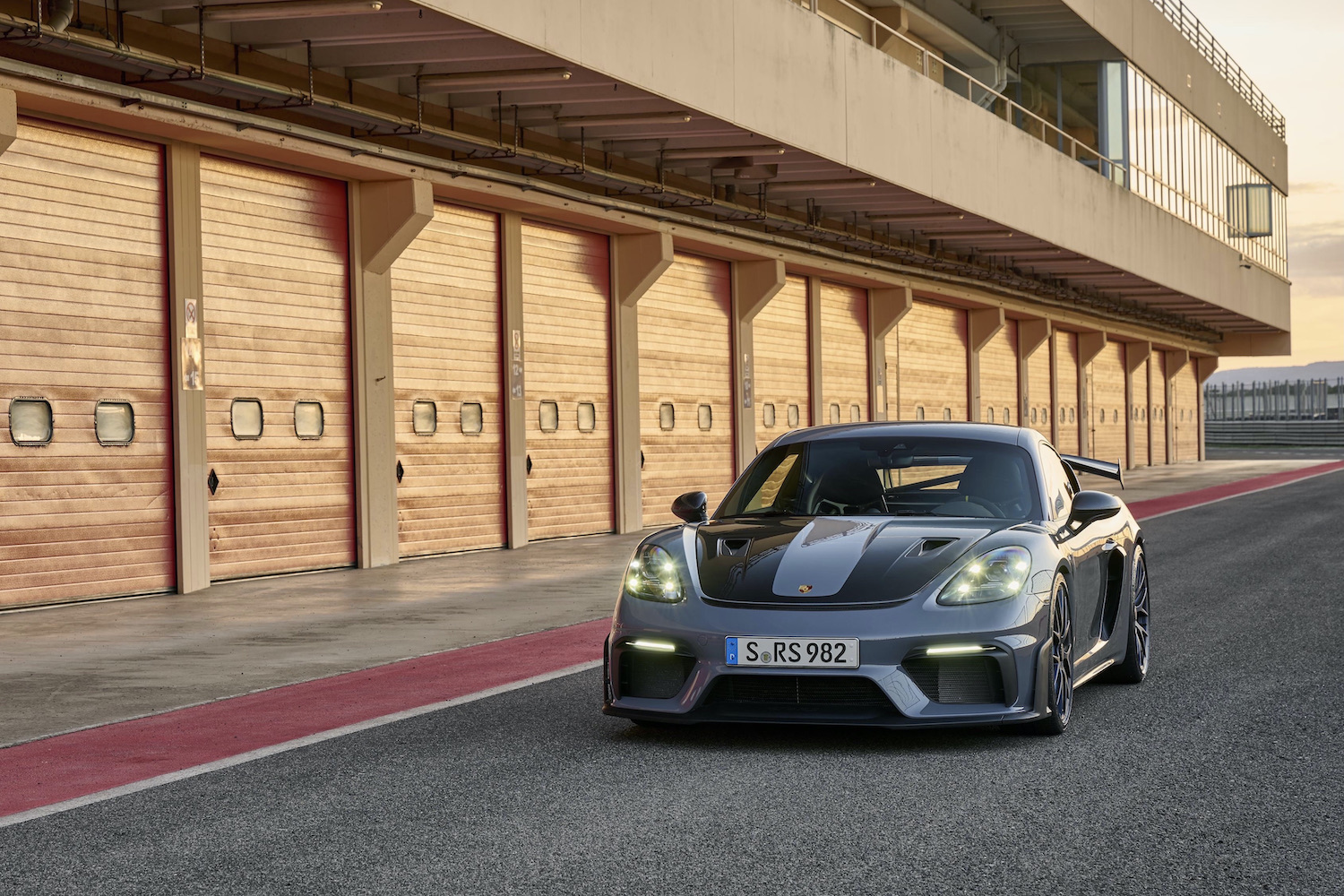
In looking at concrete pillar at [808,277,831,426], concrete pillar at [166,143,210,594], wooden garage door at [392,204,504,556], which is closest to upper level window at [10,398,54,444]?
concrete pillar at [166,143,210,594]

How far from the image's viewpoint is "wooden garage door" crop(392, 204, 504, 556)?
641 inches

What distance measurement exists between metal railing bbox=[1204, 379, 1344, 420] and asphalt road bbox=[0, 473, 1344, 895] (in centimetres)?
8283

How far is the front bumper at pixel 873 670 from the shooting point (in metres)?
5.62

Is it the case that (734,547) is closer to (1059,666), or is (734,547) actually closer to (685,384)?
(1059,666)

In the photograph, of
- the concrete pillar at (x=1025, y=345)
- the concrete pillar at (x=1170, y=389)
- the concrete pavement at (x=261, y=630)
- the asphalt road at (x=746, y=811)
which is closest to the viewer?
the asphalt road at (x=746, y=811)

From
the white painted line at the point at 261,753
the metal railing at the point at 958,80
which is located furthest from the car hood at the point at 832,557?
the metal railing at the point at 958,80

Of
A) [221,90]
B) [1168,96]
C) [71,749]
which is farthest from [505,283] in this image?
[1168,96]

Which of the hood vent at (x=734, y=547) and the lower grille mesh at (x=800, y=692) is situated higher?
the hood vent at (x=734, y=547)

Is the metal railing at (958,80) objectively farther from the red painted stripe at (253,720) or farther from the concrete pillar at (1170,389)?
the concrete pillar at (1170,389)

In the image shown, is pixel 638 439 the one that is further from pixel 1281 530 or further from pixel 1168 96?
pixel 1168 96

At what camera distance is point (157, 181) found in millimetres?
13102

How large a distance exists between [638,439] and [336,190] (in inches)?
256

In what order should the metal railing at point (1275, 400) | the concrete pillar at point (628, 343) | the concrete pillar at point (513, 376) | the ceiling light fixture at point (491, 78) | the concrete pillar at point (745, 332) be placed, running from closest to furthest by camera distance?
the ceiling light fixture at point (491, 78) < the concrete pillar at point (513, 376) < the concrete pillar at point (628, 343) < the concrete pillar at point (745, 332) < the metal railing at point (1275, 400)

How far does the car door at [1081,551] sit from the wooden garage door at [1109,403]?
3381cm
